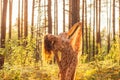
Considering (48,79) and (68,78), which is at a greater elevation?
(68,78)

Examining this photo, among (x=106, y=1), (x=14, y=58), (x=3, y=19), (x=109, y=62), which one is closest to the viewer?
(x=109, y=62)

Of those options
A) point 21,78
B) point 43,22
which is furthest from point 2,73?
point 43,22

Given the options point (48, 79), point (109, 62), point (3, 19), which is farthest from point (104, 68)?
point (3, 19)

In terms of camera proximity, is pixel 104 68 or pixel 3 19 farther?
pixel 3 19

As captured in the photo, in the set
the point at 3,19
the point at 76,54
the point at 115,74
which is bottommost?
the point at 115,74

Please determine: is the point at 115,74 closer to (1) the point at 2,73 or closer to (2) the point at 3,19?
(1) the point at 2,73

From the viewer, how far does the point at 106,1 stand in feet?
110

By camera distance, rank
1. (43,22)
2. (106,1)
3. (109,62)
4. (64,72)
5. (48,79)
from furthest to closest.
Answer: (106,1), (43,22), (109,62), (48,79), (64,72)

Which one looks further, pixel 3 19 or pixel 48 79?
pixel 3 19

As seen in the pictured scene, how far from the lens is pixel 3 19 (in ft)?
45.0

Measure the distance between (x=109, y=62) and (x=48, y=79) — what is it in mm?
2395

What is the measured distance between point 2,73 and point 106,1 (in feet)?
82.0

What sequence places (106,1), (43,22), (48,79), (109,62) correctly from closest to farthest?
(48,79) → (109,62) → (43,22) → (106,1)

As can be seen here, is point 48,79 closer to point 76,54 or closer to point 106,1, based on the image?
point 76,54
